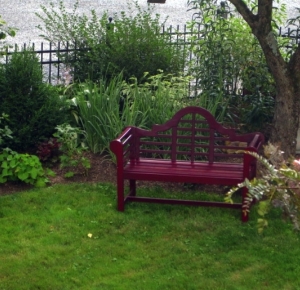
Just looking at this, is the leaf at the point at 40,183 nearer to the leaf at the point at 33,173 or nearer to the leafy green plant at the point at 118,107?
the leaf at the point at 33,173

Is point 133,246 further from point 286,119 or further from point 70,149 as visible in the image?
point 286,119

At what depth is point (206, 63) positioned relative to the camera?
301 inches

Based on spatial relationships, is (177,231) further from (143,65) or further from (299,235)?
(143,65)

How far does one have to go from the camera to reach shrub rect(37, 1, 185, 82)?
813 cm

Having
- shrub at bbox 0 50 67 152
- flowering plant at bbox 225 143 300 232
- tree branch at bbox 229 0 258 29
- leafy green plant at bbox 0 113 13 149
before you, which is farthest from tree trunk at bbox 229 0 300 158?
flowering plant at bbox 225 143 300 232

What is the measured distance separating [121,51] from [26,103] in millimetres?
1550

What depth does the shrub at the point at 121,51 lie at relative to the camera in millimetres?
8133

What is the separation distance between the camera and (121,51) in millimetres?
8094

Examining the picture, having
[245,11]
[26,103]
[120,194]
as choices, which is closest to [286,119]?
[245,11]

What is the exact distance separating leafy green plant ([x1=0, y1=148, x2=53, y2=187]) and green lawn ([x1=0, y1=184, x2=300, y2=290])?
0.20 meters

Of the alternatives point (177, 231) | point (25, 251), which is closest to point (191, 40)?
point (177, 231)

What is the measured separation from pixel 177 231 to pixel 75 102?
8.23 feet

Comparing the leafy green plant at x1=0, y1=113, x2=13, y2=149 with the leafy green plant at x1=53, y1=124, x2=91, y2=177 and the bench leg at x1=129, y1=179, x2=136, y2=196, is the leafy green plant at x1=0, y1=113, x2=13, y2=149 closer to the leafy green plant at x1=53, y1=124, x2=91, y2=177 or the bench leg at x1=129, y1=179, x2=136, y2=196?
the leafy green plant at x1=53, y1=124, x2=91, y2=177

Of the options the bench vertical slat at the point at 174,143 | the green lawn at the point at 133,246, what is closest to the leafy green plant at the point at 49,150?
the green lawn at the point at 133,246
